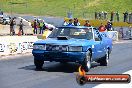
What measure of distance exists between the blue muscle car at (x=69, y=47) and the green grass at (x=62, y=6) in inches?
2051

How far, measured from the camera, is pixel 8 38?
77.5ft

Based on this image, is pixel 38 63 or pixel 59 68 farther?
pixel 59 68

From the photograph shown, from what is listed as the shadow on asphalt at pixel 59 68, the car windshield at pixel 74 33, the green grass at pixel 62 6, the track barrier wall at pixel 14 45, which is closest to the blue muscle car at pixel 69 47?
the car windshield at pixel 74 33

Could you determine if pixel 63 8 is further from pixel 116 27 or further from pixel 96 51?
pixel 96 51

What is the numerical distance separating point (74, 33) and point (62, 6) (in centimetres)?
6285

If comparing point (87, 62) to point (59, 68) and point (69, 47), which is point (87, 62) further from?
point (59, 68)

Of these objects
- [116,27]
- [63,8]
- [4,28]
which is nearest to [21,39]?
[4,28]

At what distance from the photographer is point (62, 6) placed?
7888cm

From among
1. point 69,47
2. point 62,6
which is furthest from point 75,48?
point 62,6

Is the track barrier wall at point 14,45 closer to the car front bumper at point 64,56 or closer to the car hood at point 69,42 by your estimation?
the car hood at point 69,42

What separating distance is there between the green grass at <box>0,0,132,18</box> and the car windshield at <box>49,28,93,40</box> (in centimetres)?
5202

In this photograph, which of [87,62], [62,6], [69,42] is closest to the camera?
[69,42]

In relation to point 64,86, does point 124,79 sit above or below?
above

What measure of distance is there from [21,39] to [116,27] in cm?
2695
